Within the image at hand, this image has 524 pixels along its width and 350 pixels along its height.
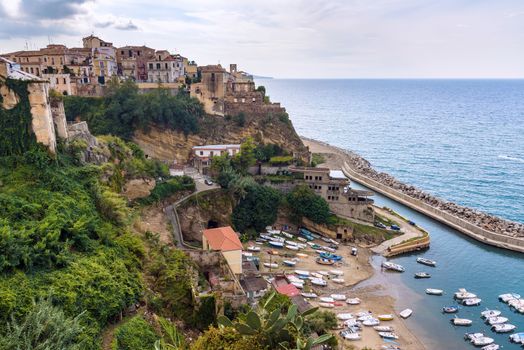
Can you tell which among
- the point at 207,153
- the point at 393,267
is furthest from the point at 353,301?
the point at 207,153

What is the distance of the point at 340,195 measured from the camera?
52.4 m

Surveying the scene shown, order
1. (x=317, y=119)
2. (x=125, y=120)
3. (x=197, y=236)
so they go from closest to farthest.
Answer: (x=197, y=236), (x=125, y=120), (x=317, y=119)

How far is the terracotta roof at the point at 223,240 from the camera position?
108 ft

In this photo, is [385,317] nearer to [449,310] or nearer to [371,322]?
[371,322]

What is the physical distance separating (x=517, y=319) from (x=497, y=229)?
1791 centimetres

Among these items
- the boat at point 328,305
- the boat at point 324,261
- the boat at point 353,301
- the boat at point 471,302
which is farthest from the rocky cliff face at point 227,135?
the boat at point 471,302

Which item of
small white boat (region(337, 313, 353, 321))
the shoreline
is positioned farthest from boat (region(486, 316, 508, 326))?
the shoreline

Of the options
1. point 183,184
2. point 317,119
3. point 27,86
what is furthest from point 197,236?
point 317,119

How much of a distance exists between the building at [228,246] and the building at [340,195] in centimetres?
2132

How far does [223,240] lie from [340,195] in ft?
78.3

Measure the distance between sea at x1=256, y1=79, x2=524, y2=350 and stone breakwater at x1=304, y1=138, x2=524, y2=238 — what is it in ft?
11.2

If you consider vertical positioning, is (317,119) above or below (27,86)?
below

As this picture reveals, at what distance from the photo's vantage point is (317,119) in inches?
6624

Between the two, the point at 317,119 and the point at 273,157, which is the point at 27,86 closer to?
the point at 273,157
